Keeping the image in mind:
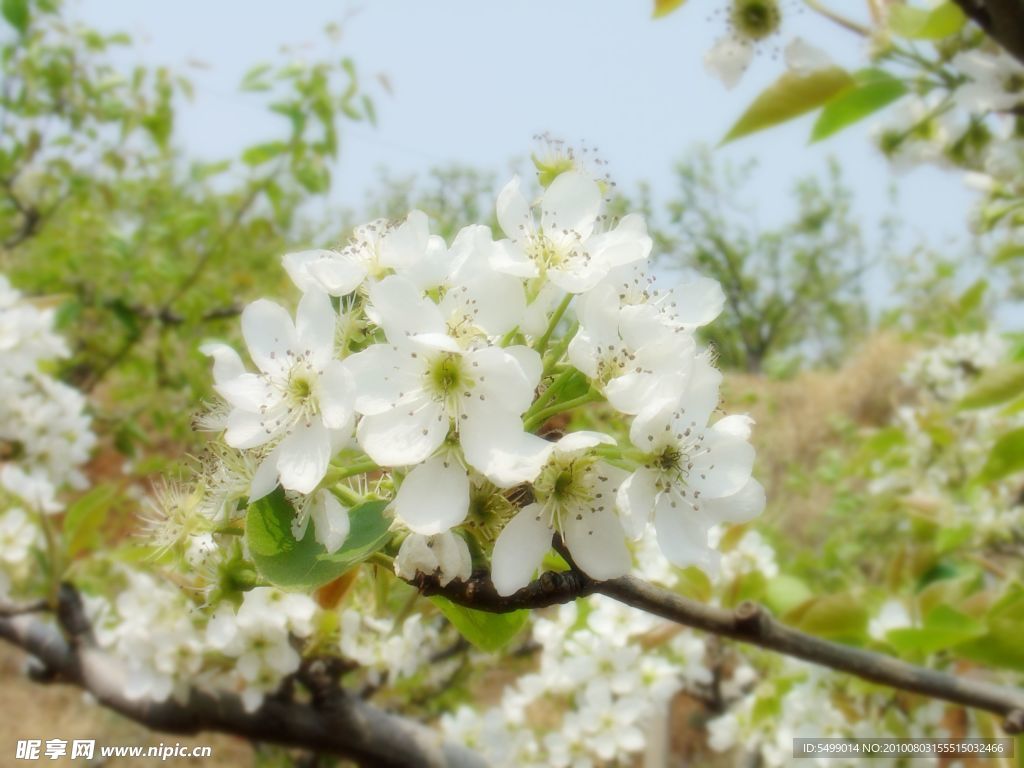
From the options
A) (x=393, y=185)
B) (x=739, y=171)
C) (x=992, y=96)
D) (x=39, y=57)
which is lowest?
(x=739, y=171)

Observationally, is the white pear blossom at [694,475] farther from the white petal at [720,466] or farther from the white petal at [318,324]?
the white petal at [318,324]

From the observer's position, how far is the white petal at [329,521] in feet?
1.87

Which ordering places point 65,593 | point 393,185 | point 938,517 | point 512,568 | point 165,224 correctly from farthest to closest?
point 393,185, point 165,224, point 938,517, point 65,593, point 512,568

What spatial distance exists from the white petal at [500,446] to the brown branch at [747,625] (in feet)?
0.26

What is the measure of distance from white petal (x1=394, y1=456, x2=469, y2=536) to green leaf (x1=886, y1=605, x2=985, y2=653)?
2.31 ft

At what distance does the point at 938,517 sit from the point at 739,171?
16.0 meters

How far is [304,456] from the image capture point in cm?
59

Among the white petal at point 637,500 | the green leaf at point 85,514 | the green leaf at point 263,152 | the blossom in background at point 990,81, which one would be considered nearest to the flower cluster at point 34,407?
the green leaf at point 85,514

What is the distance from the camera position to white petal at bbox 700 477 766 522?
2.11 ft

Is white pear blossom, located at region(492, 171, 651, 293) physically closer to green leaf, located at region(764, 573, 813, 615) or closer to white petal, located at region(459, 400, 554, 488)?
white petal, located at region(459, 400, 554, 488)

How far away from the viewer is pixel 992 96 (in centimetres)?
126

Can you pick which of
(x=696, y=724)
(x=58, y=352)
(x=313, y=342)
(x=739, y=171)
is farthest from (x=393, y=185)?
(x=739, y=171)

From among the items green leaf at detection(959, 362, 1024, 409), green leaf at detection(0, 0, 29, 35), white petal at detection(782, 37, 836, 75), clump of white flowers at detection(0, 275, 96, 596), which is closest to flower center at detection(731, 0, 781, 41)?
white petal at detection(782, 37, 836, 75)

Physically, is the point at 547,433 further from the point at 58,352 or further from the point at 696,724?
the point at 696,724
